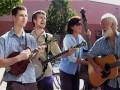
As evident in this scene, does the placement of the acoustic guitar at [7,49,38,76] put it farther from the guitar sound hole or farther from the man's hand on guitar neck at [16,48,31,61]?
the guitar sound hole

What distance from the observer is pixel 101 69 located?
6434 mm

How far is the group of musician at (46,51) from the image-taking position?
570 centimetres

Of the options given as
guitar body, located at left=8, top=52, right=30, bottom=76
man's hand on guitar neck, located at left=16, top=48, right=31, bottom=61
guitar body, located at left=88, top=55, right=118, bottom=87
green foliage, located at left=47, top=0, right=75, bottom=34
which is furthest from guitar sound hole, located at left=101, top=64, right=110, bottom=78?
green foliage, located at left=47, top=0, right=75, bottom=34

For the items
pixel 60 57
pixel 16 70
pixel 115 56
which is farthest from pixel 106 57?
pixel 16 70

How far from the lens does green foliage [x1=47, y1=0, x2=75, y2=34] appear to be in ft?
118

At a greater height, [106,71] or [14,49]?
[14,49]

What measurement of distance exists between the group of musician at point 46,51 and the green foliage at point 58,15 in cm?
2813

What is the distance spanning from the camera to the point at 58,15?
36.6 meters

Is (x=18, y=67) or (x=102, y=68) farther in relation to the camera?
(x=102, y=68)

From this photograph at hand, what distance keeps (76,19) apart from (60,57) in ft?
2.65

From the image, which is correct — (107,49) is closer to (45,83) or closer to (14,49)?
(45,83)

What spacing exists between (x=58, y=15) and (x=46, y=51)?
97.9ft

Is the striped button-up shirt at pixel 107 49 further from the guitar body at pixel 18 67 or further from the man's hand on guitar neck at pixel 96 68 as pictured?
the guitar body at pixel 18 67

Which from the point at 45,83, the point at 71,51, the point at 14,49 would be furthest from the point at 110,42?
the point at 14,49
